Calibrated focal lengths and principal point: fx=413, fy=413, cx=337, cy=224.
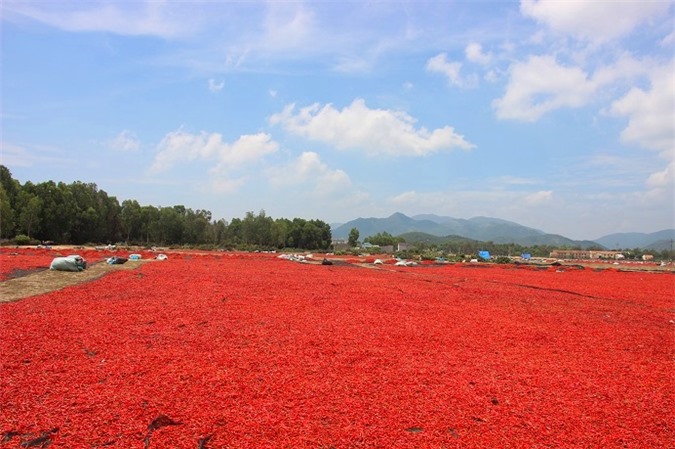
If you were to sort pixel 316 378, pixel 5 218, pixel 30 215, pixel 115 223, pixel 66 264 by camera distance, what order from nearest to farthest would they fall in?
pixel 316 378, pixel 66 264, pixel 5 218, pixel 30 215, pixel 115 223

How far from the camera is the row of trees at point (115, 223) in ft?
209

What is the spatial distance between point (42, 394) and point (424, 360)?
5.86 metres

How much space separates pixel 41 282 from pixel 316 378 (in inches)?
521

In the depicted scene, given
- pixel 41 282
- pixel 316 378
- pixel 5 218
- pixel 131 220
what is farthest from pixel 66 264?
pixel 131 220

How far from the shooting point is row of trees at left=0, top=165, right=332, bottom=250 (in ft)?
209

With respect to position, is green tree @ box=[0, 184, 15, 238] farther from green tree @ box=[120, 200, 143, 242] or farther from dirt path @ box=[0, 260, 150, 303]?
dirt path @ box=[0, 260, 150, 303]

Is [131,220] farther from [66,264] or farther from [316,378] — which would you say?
[316,378]

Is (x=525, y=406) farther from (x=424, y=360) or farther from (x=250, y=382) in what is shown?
(x=250, y=382)

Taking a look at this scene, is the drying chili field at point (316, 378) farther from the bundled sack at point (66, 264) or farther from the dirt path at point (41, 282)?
the bundled sack at point (66, 264)

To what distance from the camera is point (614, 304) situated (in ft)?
56.9

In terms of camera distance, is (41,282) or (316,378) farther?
(41,282)

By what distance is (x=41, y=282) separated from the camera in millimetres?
14734

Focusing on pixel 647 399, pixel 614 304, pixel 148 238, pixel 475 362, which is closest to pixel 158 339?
pixel 475 362

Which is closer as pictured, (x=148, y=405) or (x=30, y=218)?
(x=148, y=405)
